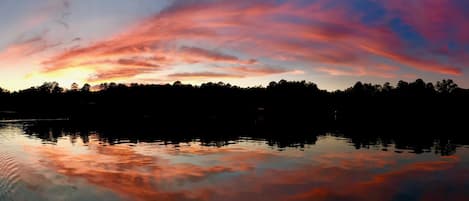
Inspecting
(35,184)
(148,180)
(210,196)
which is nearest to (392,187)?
(210,196)

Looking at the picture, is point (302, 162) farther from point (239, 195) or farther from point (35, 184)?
point (35, 184)

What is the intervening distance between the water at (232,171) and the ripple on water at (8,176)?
9cm

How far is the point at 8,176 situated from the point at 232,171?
72.5 feet

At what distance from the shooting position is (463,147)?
229ft

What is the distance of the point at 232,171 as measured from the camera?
44.7 metres

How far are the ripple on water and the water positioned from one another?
86mm

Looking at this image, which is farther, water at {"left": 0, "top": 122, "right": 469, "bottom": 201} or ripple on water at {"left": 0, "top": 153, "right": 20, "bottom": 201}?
water at {"left": 0, "top": 122, "right": 469, "bottom": 201}

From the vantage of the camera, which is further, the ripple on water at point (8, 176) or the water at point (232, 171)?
the water at point (232, 171)

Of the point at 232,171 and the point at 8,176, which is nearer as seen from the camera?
the point at 8,176

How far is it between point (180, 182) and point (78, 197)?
955 cm

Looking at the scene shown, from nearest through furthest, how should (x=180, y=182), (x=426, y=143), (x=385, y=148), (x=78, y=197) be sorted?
(x=78, y=197), (x=180, y=182), (x=385, y=148), (x=426, y=143)

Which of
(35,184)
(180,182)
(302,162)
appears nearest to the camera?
(35,184)

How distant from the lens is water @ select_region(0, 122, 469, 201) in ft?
112

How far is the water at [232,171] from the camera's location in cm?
3403
